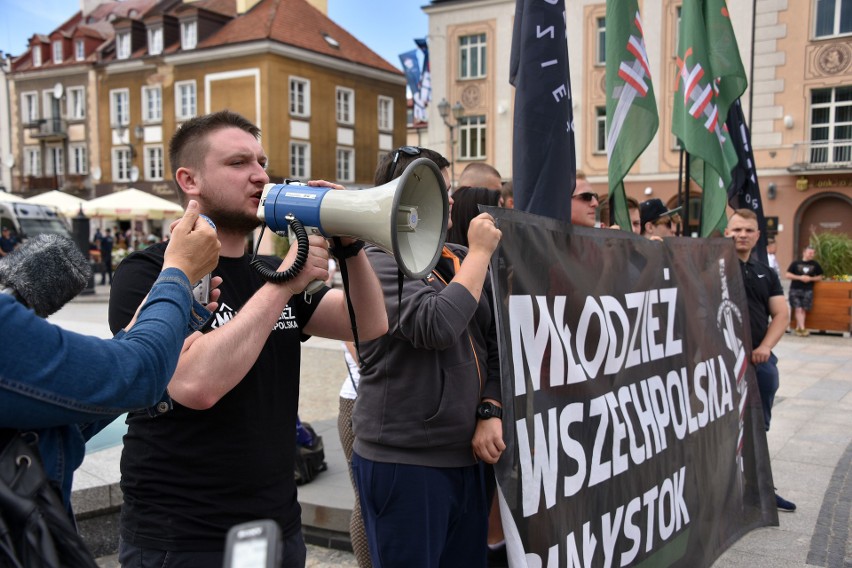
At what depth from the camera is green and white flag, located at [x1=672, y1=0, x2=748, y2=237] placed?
15.4 ft

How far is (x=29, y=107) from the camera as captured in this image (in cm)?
3969

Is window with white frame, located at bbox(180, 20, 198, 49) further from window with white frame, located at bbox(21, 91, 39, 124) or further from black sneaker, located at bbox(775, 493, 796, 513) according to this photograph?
black sneaker, located at bbox(775, 493, 796, 513)

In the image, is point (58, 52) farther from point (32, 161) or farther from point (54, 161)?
point (32, 161)

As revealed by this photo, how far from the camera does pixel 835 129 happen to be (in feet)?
76.6

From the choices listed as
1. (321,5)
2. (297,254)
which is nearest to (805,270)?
(297,254)

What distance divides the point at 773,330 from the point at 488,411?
9.17 feet

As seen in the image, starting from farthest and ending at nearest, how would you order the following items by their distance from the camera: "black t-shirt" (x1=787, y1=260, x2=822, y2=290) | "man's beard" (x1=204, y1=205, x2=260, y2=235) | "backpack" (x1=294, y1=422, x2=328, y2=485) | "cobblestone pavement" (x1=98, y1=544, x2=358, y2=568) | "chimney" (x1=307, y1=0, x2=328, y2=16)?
"chimney" (x1=307, y1=0, x2=328, y2=16)
"black t-shirt" (x1=787, y1=260, x2=822, y2=290)
"backpack" (x1=294, y1=422, x2=328, y2=485)
"cobblestone pavement" (x1=98, y1=544, x2=358, y2=568)
"man's beard" (x1=204, y1=205, x2=260, y2=235)

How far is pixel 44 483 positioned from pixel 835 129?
2671cm

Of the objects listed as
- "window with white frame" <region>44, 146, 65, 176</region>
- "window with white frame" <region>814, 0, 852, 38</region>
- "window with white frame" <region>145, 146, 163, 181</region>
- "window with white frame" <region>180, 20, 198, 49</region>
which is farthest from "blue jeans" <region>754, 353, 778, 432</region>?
"window with white frame" <region>44, 146, 65, 176</region>

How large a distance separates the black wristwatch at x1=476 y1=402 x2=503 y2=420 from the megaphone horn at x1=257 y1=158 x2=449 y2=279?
0.76 meters

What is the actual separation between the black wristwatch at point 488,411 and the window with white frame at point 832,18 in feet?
82.6

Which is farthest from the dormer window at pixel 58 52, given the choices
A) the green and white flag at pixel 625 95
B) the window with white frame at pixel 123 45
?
the green and white flag at pixel 625 95

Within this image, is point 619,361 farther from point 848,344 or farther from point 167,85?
point 167,85

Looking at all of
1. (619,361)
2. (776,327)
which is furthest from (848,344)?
(619,361)
